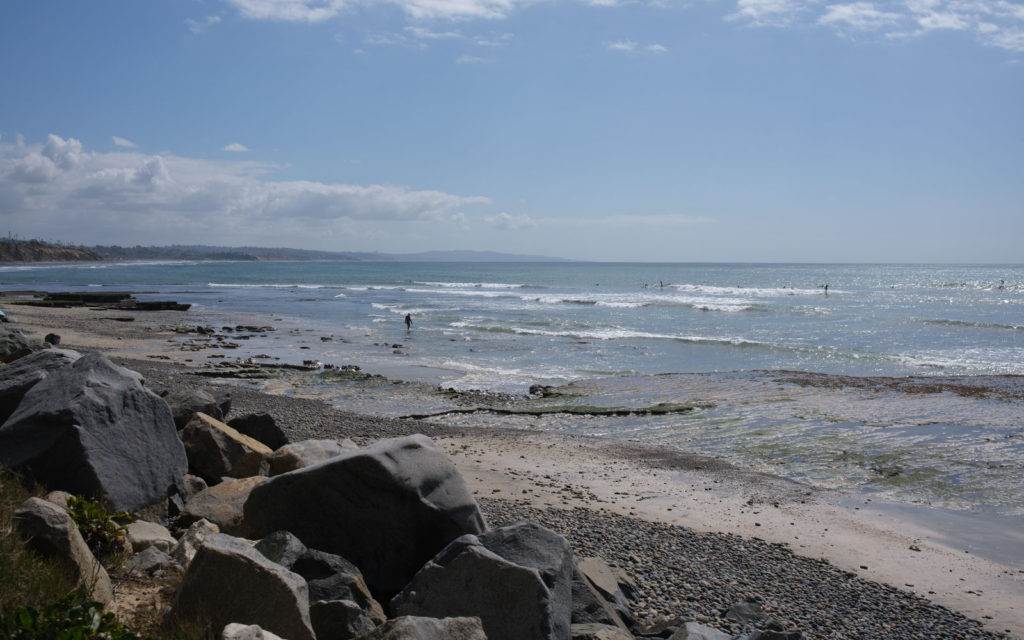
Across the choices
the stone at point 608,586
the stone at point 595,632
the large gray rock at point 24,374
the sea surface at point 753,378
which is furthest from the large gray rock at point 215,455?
the sea surface at point 753,378

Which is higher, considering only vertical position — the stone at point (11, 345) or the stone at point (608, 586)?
the stone at point (11, 345)

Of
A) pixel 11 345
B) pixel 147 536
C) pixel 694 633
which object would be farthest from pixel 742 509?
pixel 11 345

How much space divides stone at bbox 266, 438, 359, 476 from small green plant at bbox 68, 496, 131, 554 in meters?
2.55

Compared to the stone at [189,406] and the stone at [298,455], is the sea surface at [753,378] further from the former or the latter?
the stone at [298,455]

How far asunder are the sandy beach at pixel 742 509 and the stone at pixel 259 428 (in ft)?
10.4

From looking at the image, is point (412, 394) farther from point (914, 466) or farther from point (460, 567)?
point (460, 567)

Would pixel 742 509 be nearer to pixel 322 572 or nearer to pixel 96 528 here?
pixel 322 572

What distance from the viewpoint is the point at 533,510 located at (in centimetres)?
1032

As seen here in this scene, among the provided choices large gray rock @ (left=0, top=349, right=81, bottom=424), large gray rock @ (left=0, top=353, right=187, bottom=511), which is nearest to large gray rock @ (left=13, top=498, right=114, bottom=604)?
large gray rock @ (left=0, top=353, right=187, bottom=511)

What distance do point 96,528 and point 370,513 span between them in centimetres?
213

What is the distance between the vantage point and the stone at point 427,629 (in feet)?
14.0

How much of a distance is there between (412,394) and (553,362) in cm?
864

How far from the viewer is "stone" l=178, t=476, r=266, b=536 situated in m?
7.07

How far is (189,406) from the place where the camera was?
10.6 meters
